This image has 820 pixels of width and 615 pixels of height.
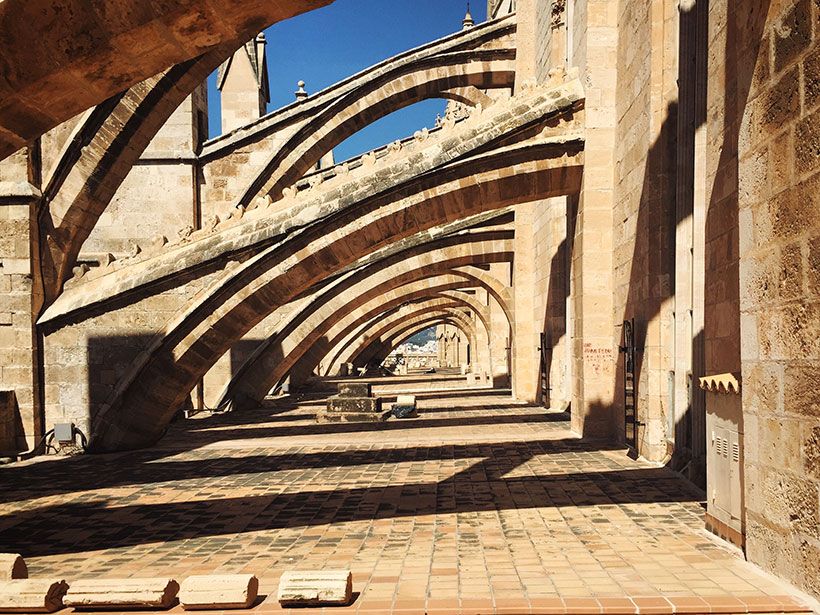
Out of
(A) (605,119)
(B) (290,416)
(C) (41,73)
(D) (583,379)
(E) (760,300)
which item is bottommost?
(B) (290,416)

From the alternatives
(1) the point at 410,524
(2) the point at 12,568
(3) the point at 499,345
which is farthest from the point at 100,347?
(3) the point at 499,345

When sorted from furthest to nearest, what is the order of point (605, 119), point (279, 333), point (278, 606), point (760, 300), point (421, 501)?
point (279, 333)
point (605, 119)
point (421, 501)
point (760, 300)
point (278, 606)

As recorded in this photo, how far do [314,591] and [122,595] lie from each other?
1.12 meters

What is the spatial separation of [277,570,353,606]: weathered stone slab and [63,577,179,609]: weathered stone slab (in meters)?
0.68

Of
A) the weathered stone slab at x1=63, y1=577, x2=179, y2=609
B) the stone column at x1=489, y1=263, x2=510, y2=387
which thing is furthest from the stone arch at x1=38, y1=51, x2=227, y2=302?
the stone column at x1=489, y1=263, x2=510, y2=387

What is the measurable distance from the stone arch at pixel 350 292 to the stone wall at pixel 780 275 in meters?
10.3

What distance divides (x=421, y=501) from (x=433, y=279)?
498 inches

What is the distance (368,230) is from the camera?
9.56m

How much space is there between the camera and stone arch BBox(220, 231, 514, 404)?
14.8 m

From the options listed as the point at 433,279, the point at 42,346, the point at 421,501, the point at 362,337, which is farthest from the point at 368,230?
the point at 362,337

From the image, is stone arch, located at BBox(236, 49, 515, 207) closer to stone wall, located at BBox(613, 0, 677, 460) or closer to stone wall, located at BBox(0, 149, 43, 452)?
stone wall, located at BBox(0, 149, 43, 452)

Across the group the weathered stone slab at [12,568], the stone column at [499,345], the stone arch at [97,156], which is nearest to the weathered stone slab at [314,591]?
the weathered stone slab at [12,568]

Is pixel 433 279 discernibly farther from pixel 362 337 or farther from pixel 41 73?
pixel 41 73

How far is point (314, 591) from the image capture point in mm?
3764
